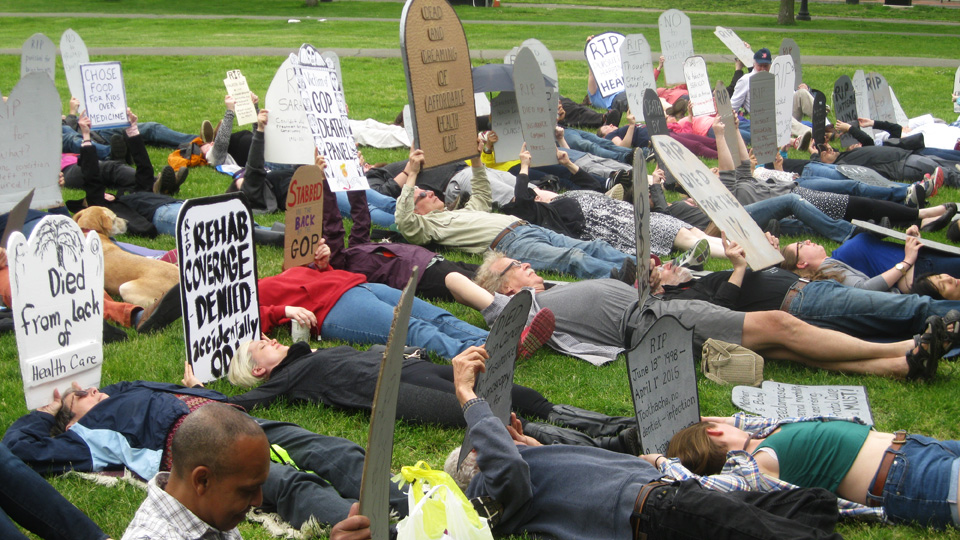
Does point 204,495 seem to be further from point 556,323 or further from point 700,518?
point 556,323

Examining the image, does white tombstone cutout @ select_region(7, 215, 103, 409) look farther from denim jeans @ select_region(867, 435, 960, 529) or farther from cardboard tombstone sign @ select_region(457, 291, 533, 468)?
denim jeans @ select_region(867, 435, 960, 529)

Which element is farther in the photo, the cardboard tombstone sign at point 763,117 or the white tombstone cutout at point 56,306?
the cardboard tombstone sign at point 763,117

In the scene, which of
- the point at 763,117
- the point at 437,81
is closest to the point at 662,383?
the point at 437,81

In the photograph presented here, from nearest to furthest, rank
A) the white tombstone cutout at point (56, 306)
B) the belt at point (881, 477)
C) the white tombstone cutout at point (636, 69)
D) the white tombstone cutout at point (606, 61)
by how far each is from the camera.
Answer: the belt at point (881, 477)
the white tombstone cutout at point (56, 306)
the white tombstone cutout at point (636, 69)
the white tombstone cutout at point (606, 61)

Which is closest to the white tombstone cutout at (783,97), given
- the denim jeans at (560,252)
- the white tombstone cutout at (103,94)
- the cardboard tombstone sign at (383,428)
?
the denim jeans at (560,252)

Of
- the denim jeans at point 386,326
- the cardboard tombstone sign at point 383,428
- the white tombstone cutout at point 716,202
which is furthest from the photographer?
the white tombstone cutout at point 716,202

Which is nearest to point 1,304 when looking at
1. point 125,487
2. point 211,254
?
point 211,254

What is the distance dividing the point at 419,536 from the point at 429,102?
14.7 feet

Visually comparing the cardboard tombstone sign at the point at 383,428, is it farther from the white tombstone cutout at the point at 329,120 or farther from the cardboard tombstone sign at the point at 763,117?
the cardboard tombstone sign at the point at 763,117

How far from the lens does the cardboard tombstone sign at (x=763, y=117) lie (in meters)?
9.66

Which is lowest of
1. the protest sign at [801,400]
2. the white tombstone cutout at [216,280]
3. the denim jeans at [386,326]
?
the protest sign at [801,400]

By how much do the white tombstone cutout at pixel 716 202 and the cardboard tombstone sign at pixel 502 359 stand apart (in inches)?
99.1

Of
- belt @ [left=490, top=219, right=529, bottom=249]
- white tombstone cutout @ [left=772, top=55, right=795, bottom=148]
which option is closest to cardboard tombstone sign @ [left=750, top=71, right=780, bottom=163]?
white tombstone cutout @ [left=772, top=55, right=795, bottom=148]

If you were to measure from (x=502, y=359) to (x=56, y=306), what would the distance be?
8.23 feet
